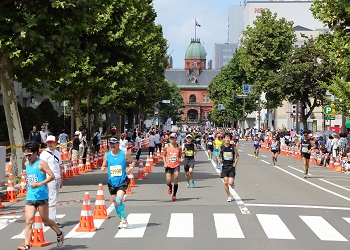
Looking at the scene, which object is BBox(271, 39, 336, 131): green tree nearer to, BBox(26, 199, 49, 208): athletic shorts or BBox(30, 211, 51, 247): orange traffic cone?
BBox(30, 211, 51, 247): orange traffic cone

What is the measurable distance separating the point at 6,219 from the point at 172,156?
212 inches

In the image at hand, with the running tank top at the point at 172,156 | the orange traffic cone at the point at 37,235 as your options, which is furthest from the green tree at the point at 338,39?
the orange traffic cone at the point at 37,235

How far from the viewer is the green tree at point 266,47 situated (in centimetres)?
7381

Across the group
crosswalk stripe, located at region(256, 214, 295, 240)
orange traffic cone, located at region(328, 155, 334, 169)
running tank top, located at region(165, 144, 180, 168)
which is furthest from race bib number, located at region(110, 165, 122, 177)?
orange traffic cone, located at region(328, 155, 334, 169)

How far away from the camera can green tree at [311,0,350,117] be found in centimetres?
2761

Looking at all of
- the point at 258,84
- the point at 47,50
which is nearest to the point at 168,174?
the point at 47,50

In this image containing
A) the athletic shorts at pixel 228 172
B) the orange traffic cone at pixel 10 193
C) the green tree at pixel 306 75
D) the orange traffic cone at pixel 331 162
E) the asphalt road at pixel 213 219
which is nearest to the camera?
the asphalt road at pixel 213 219

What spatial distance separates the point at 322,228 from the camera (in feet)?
44.2

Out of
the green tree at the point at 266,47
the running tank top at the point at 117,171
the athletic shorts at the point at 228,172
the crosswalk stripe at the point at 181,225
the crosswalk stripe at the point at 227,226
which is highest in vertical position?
the green tree at the point at 266,47

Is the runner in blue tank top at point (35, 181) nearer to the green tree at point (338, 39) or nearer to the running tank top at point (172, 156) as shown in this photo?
the running tank top at point (172, 156)

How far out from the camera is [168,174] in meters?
18.6

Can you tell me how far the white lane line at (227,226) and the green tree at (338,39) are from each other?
1391cm

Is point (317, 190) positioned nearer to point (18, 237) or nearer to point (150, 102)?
point (18, 237)

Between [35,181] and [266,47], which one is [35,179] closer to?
[35,181]
